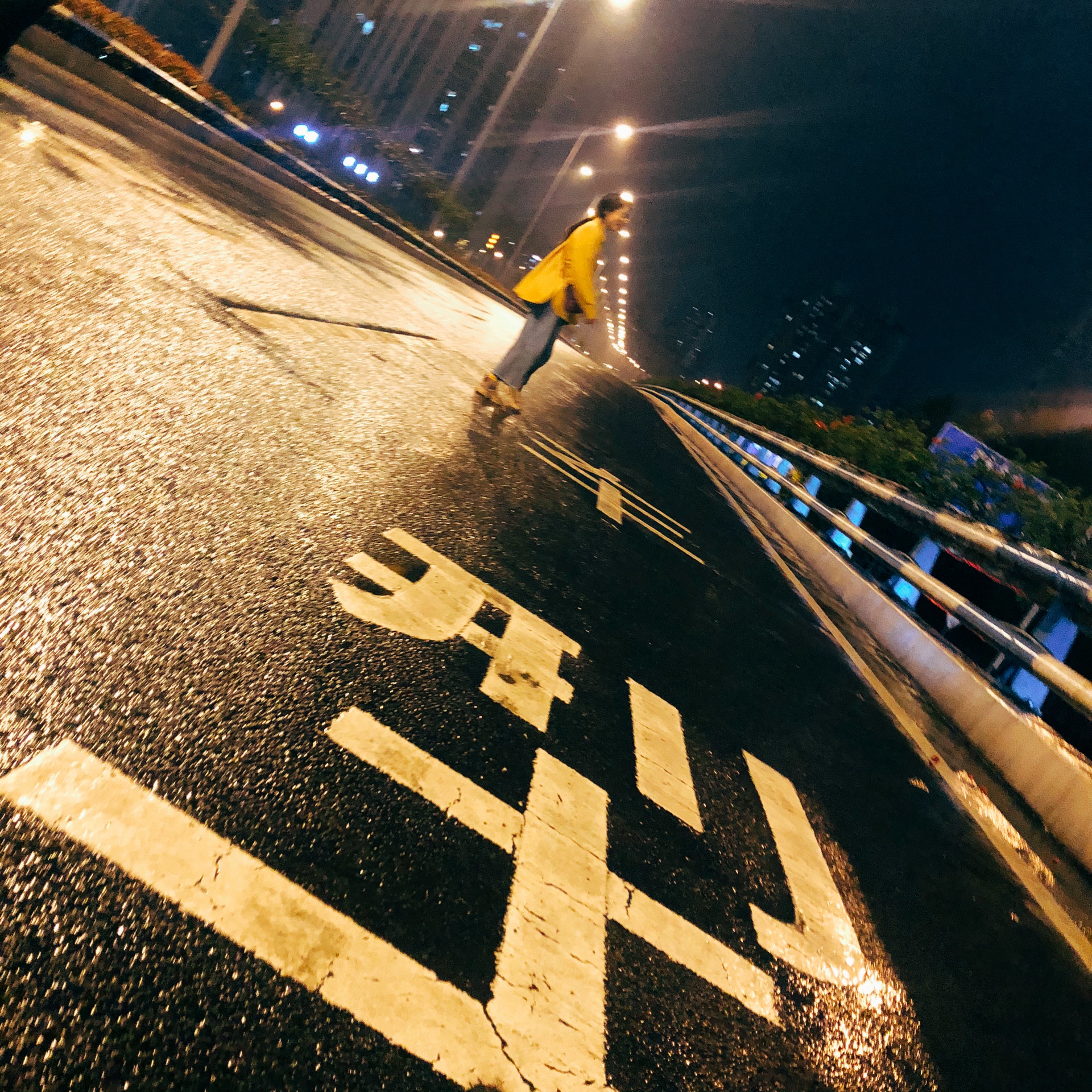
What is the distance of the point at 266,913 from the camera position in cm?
141

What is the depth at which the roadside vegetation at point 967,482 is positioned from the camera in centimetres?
744

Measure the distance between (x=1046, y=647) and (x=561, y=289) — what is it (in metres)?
4.74

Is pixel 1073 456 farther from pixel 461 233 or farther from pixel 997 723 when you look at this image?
pixel 461 233

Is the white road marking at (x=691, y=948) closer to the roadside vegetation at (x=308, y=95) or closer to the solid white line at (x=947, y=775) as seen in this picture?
the solid white line at (x=947, y=775)

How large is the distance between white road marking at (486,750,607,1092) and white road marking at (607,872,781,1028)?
2.2 inches

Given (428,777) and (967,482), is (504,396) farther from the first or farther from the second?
(967,482)

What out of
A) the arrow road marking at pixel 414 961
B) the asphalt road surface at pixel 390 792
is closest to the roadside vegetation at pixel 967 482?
the asphalt road surface at pixel 390 792

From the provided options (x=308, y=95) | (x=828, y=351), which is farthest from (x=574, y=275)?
(x=828, y=351)

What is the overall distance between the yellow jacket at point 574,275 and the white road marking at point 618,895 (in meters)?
5.50

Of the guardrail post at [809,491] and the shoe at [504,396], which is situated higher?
the guardrail post at [809,491]

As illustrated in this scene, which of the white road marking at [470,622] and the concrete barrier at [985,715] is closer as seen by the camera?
the white road marking at [470,622]

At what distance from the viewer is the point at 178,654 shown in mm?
2002

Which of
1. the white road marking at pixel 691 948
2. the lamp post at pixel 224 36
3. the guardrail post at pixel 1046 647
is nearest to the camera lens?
the white road marking at pixel 691 948

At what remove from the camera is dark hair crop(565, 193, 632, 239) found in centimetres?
677
